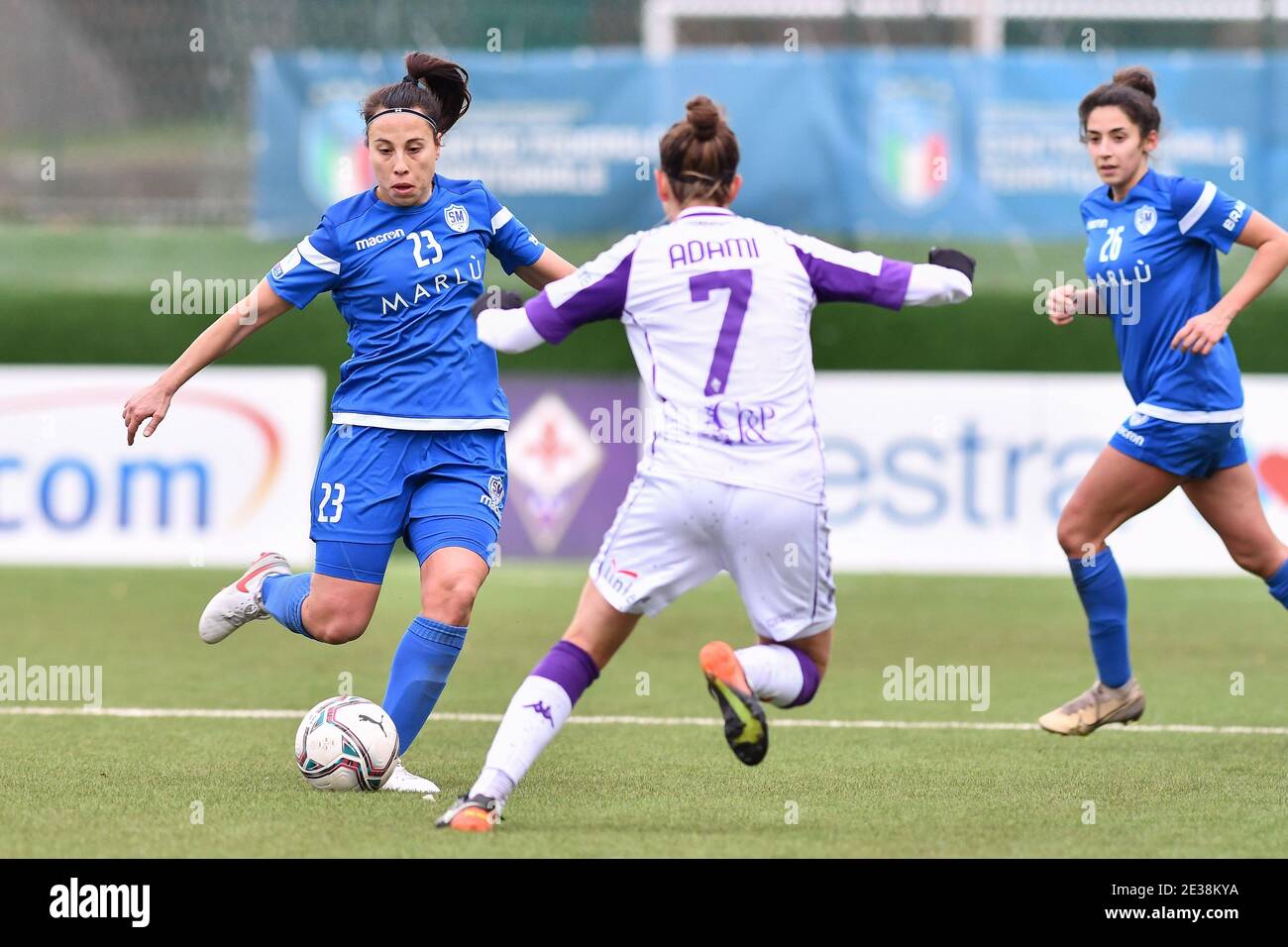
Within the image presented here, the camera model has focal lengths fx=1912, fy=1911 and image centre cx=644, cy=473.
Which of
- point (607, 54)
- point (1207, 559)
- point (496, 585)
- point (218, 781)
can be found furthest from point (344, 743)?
point (607, 54)

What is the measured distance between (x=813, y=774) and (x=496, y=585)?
5.96 metres

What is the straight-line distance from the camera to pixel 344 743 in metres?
5.78

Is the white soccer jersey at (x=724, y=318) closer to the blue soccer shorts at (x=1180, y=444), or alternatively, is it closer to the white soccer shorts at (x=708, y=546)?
the white soccer shorts at (x=708, y=546)

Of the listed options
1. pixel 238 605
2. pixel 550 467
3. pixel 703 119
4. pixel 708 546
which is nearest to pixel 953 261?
pixel 703 119

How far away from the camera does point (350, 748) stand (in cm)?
578

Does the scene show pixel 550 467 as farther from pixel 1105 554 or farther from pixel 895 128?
pixel 1105 554

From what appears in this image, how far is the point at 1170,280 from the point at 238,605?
3414 mm

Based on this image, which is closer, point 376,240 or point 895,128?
point 376,240

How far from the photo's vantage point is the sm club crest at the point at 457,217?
6.07 meters

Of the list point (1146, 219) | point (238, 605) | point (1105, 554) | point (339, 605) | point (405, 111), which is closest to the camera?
point (405, 111)

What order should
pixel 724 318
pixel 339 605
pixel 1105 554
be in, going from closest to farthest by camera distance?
pixel 724 318 → pixel 339 605 → pixel 1105 554

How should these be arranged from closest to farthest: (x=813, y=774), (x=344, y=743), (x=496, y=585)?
(x=344, y=743) → (x=813, y=774) → (x=496, y=585)

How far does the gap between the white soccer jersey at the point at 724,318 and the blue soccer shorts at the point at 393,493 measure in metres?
0.92

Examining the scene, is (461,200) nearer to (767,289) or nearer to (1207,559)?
(767,289)
